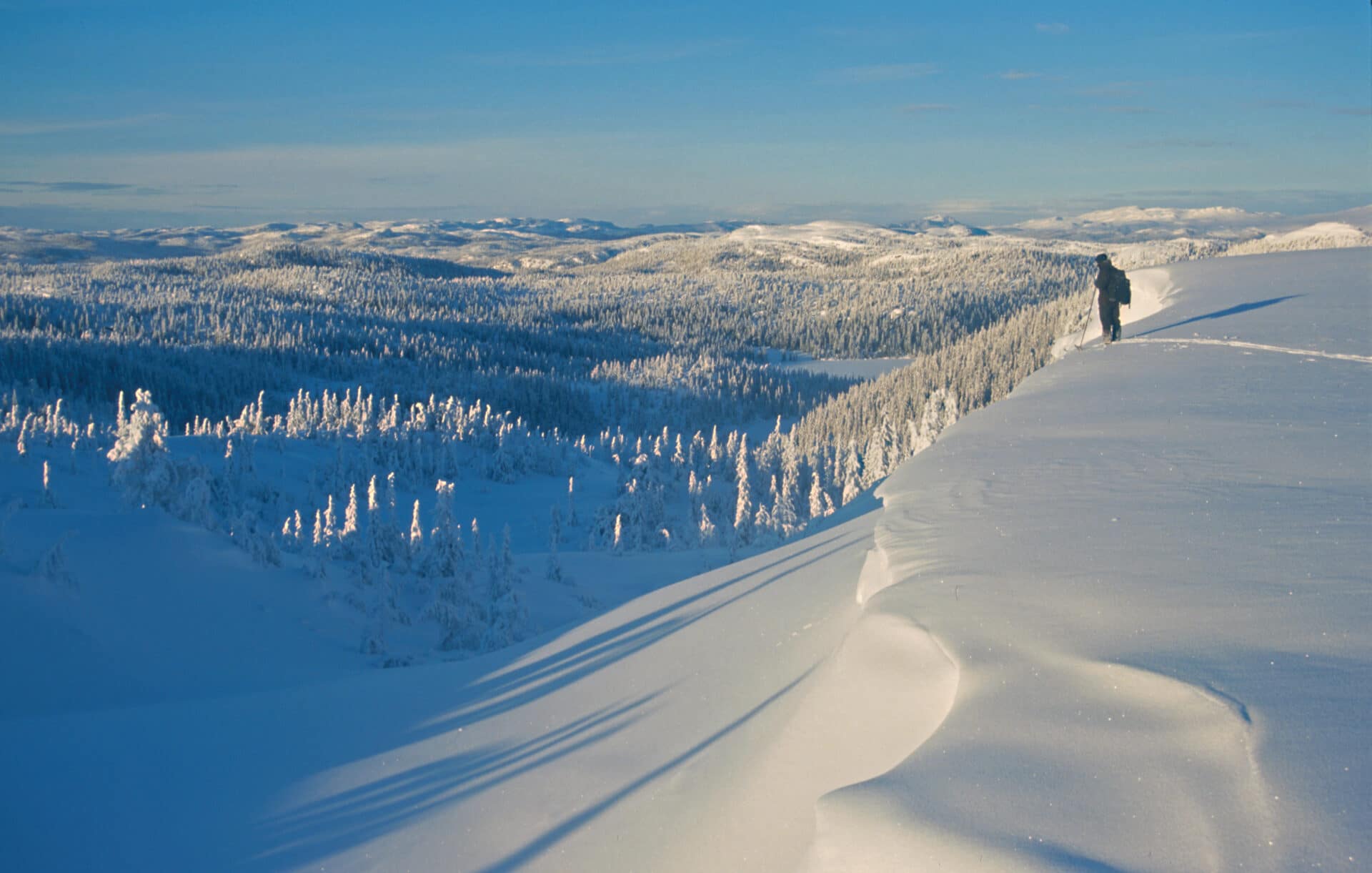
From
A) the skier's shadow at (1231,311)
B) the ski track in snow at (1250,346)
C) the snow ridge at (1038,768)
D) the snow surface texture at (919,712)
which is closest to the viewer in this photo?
the snow ridge at (1038,768)

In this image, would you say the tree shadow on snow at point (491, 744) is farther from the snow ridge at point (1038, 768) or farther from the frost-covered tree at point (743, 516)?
the frost-covered tree at point (743, 516)

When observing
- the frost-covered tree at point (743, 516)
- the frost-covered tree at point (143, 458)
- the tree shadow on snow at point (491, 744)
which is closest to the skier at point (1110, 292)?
the tree shadow on snow at point (491, 744)

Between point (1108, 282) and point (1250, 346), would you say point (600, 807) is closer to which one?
point (1250, 346)

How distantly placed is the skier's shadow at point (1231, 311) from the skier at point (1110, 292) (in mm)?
701

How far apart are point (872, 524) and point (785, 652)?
287 cm

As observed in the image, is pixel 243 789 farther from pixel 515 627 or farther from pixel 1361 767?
pixel 1361 767

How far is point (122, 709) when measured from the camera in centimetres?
810

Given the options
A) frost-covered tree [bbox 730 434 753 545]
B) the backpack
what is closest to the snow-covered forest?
frost-covered tree [bbox 730 434 753 545]

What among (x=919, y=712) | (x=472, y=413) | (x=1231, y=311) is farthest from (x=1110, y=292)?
(x=472, y=413)

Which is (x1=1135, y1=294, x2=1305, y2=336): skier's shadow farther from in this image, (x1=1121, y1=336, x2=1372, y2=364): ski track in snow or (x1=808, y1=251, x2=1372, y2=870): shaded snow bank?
(x1=808, y1=251, x2=1372, y2=870): shaded snow bank

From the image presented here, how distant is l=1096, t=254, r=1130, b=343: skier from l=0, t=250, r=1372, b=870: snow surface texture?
5.27 meters

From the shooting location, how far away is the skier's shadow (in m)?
16.2

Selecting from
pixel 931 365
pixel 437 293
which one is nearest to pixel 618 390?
pixel 931 365

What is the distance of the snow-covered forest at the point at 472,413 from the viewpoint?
14.4m
